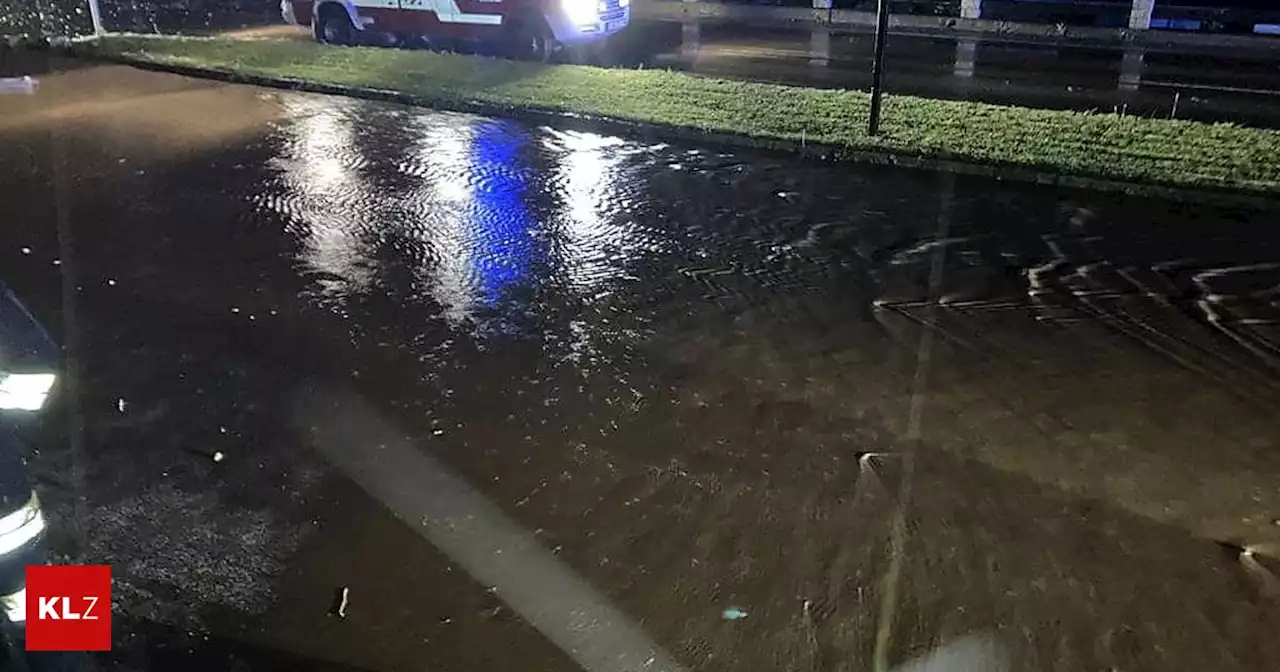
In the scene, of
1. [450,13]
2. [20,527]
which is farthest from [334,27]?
[20,527]

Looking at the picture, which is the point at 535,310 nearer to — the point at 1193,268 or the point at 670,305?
the point at 670,305

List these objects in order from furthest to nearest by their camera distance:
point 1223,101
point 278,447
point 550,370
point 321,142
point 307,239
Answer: point 1223,101 < point 321,142 < point 307,239 < point 550,370 < point 278,447

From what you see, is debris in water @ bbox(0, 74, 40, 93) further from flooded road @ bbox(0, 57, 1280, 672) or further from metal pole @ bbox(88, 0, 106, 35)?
flooded road @ bbox(0, 57, 1280, 672)

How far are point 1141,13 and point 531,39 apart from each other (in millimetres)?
11714

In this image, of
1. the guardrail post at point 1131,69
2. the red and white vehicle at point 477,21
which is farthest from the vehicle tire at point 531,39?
the guardrail post at point 1131,69

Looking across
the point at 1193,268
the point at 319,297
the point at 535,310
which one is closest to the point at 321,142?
the point at 319,297

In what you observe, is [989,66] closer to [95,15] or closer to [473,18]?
[473,18]

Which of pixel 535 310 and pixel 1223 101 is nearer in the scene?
pixel 535 310

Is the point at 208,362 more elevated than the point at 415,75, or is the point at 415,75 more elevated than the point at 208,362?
the point at 415,75

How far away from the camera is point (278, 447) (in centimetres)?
495

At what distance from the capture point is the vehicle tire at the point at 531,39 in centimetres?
1553

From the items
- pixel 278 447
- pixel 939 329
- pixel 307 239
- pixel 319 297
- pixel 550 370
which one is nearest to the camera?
pixel 278 447

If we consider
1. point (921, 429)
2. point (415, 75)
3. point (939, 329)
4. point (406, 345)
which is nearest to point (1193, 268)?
point (939, 329)

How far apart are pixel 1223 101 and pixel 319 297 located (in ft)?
38.5
